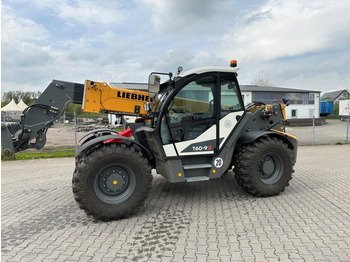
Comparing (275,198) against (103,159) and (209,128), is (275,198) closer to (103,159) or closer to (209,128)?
(209,128)

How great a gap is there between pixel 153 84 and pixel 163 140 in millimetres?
1013

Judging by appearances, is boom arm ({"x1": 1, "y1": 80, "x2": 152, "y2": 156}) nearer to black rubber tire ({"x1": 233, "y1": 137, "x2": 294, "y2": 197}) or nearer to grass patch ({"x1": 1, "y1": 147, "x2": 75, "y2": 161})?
black rubber tire ({"x1": 233, "y1": 137, "x2": 294, "y2": 197})

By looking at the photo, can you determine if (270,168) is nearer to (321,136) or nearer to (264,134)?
(264,134)

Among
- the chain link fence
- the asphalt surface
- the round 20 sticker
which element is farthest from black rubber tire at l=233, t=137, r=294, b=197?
the chain link fence

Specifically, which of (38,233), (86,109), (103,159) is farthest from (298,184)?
(38,233)

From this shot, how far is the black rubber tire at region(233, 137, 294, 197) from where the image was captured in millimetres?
4898

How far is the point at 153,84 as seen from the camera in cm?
460

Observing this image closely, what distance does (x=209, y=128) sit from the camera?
4.71m

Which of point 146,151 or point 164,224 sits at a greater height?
point 146,151

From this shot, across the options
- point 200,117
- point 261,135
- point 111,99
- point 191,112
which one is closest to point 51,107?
point 111,99

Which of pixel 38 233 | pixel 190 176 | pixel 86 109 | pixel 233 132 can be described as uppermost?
pixel 86 109

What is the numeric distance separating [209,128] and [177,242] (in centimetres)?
207

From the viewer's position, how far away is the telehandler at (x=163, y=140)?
420 centimetres

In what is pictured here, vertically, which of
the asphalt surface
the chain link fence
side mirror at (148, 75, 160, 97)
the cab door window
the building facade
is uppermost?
the building facade
